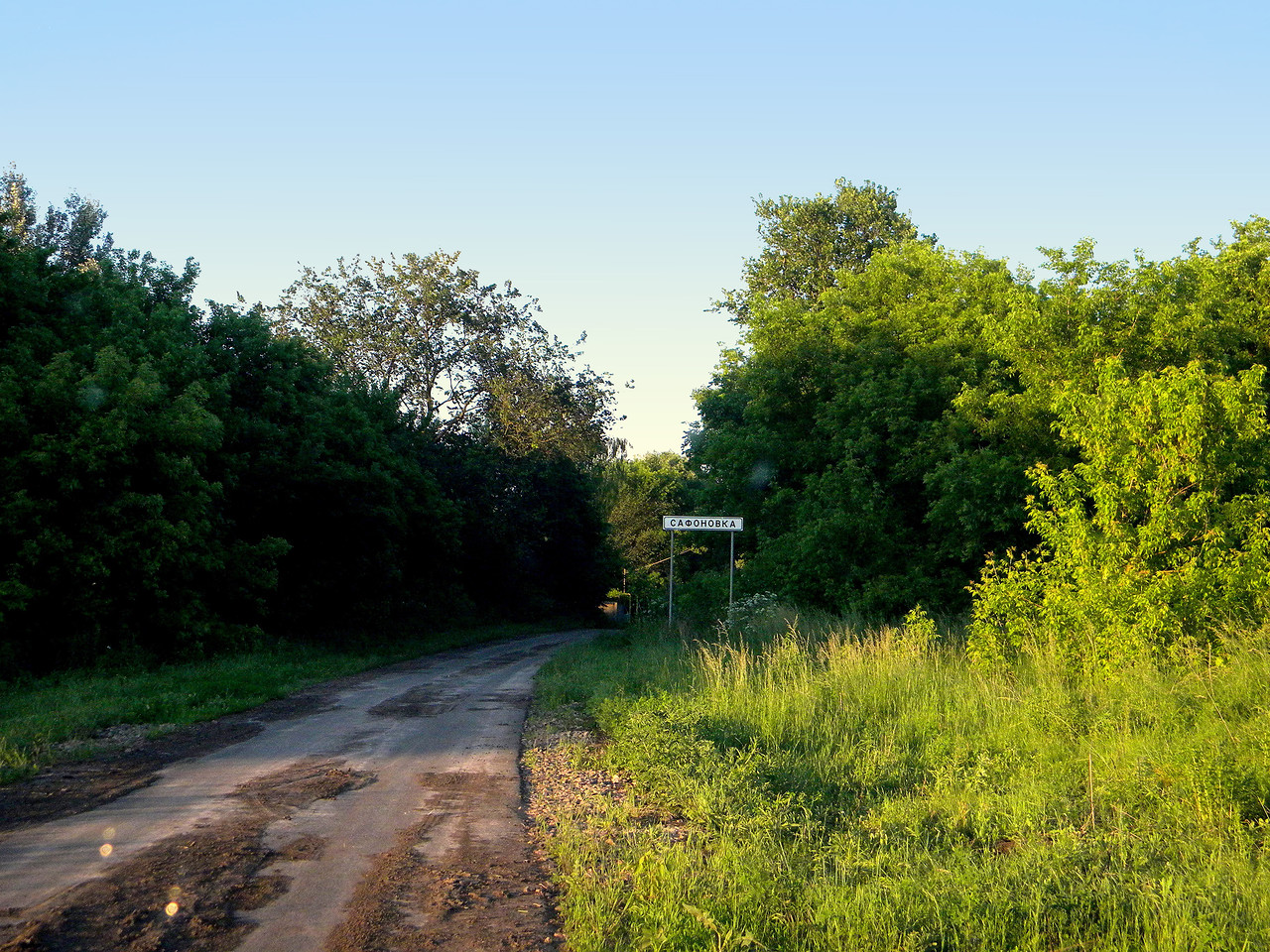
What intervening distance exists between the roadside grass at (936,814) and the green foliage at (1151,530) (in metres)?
0.68

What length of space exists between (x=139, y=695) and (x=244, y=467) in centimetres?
1085

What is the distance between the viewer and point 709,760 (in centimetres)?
817

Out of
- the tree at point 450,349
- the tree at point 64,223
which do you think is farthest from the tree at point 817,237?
the tree at point 64,223

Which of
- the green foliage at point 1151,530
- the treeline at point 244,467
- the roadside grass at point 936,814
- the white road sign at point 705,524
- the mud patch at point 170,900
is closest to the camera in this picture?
the mud patch at point 170,900

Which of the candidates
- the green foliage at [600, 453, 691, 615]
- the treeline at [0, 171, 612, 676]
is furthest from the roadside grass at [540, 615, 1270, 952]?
the green foliage at [600, 453, 691, 615]

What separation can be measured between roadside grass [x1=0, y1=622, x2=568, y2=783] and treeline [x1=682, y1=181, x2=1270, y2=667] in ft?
33.1

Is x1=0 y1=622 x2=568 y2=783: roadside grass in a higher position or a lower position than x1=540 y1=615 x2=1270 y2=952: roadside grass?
lower

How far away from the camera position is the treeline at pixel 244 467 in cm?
1698

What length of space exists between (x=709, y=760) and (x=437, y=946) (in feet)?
11.9

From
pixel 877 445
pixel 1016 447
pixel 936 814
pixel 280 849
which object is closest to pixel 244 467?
pixel 877 445

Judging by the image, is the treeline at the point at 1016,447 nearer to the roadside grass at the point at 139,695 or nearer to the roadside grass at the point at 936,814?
the roadside grass at the point at 936,814

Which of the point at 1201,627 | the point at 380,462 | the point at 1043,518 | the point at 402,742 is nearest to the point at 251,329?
the point at 380,462

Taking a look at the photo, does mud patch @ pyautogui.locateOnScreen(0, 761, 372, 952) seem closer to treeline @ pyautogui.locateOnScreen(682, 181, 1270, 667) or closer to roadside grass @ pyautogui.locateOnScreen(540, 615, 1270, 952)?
roadside grass @ pyautogui.locateOnScreen(540, 615, 1270, 952)

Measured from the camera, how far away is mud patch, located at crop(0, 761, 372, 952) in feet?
15.8
